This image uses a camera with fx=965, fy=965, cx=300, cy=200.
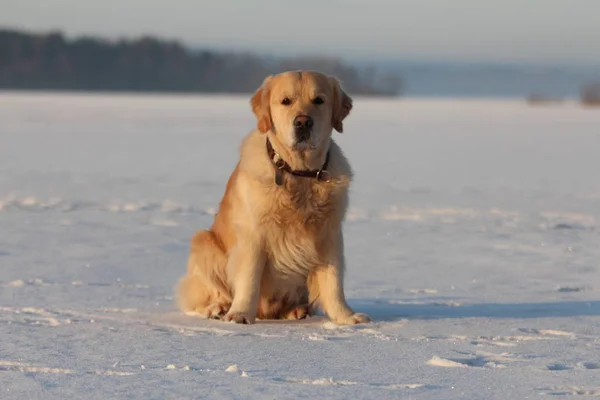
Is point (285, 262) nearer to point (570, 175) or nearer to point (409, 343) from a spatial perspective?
point (409, 343)

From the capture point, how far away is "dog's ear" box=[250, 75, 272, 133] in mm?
4841

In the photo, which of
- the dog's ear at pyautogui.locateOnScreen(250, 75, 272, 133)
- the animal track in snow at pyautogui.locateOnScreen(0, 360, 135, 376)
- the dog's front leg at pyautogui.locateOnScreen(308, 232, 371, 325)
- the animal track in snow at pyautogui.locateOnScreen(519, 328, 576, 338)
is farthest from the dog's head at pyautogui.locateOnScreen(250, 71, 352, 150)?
the animal track in snow at pyautogui.locateOnScreen(0, 360, 135, 376)

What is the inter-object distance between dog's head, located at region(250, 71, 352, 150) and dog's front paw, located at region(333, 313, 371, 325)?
86cm

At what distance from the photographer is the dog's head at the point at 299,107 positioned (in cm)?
468

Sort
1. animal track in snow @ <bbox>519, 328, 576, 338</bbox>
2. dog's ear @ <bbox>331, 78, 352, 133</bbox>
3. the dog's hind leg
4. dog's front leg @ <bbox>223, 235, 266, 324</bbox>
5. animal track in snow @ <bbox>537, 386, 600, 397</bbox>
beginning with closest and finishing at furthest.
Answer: animal track in snow @ <bbox>537, 386, 600, 397</bbox>
animal track in snow @ <bbox>519, 328, 576, 338</bbox>
dog's front leg @ <bbox>223, 235, 266, 324</bbox>
dog's ear @ <bbox>331, 78, 352, 133</bbox>
the dog's hind leg

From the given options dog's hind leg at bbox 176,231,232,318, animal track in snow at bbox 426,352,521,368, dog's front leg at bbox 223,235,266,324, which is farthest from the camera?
dog's hind leg at bbox 176,231,232,318

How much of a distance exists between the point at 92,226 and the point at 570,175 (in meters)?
8.24

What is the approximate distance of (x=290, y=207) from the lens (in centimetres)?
466

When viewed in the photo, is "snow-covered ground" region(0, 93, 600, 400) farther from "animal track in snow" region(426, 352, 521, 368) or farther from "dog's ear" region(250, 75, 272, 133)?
"dog's ear" region(250, 75, 272, 133)

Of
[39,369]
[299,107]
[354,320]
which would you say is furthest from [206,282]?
[39,369]

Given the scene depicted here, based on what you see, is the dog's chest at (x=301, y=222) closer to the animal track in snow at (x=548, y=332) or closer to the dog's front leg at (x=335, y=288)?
the dog's front leg at (x=335, y=288)

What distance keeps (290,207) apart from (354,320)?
647 millimetres

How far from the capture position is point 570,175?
47.0 feet

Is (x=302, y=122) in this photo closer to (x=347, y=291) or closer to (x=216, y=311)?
(x=216, y=311)
